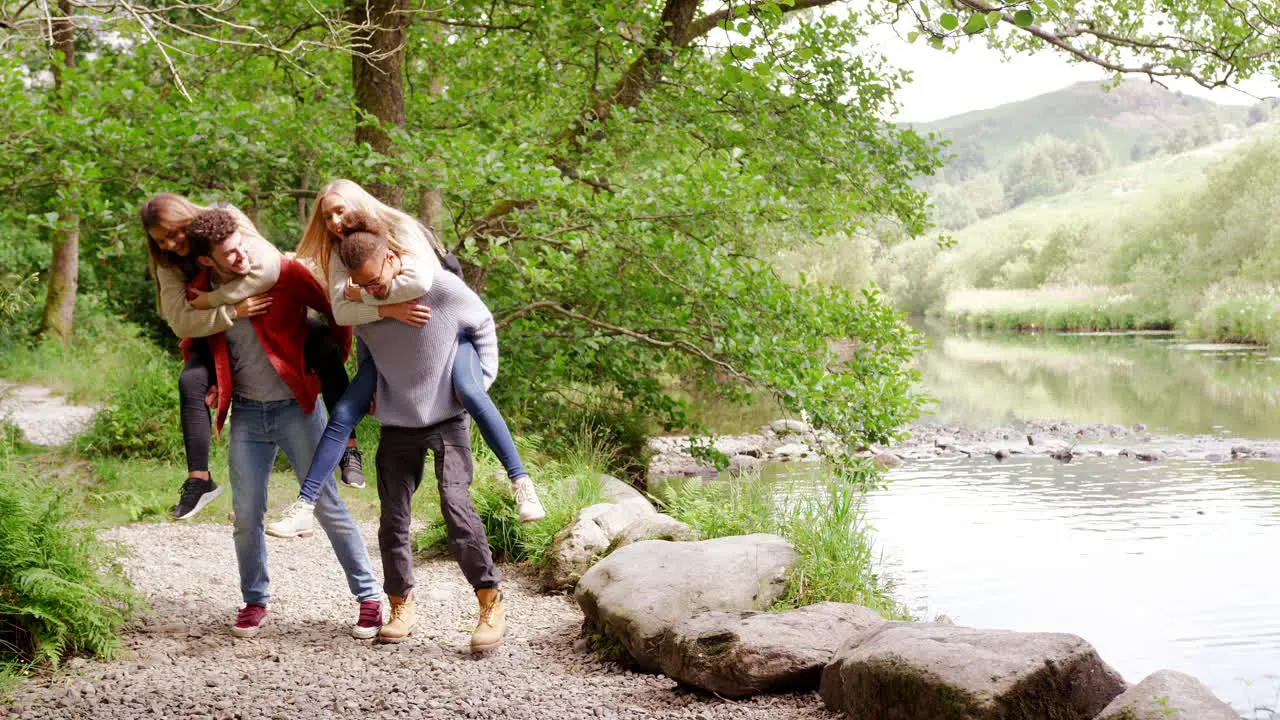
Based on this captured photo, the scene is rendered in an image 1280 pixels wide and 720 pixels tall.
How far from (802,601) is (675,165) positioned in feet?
13.8

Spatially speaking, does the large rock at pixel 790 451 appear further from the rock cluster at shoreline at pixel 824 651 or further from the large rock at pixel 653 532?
the rock cluster at shoreline at pixel 824 651

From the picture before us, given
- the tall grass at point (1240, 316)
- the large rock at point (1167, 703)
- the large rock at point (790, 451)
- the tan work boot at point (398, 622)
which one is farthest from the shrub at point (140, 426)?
the tall grass at point (1240, 316)

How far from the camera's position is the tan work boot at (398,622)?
451 cm

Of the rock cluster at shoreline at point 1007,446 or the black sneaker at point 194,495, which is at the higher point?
the black sneaker at point 194,495

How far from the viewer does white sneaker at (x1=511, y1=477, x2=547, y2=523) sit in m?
4.06

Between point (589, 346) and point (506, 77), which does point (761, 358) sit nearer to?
point (589, 346)

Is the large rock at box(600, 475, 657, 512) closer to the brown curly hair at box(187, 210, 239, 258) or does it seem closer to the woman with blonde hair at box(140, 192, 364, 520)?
the woman with blonde hair at box(140, 192, 364, 520)

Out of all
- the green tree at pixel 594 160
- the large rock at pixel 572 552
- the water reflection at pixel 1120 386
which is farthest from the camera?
the water reflection at pixel 1120 386

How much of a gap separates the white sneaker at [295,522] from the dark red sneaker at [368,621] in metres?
0.66

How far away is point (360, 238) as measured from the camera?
13.1 ft

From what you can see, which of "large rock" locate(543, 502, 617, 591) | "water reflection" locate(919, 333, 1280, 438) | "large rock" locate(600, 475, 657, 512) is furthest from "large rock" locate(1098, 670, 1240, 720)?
"water reflection" locate(919, 333, 1280, 438)

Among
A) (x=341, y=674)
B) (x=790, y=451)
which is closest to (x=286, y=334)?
(x=341, y=674)

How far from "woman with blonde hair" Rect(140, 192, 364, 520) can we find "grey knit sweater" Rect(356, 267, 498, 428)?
1.42 feet

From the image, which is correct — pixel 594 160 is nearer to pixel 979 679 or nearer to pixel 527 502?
pixel 527 502
